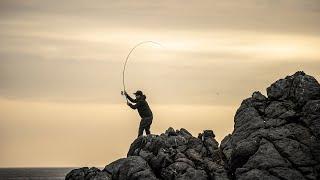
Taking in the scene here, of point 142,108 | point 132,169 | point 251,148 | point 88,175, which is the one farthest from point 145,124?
point 251,148

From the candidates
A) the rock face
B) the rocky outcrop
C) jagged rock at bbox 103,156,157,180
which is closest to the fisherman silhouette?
the rock face

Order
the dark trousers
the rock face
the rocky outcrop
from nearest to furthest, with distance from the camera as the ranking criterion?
1. the rocky outcrop
2. the rock face
3. the dark trousers

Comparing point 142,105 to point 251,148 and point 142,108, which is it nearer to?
point 142,108

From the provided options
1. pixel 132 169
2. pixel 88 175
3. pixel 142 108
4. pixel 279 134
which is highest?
pixel 142 108

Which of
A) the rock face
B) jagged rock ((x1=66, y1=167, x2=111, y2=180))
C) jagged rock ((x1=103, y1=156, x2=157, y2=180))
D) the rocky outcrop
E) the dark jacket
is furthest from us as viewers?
the dark jacket

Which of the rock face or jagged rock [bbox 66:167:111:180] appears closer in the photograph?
the rock face

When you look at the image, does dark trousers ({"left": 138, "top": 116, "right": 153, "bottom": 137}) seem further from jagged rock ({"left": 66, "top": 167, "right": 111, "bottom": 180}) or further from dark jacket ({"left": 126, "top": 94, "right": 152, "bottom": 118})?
jagged rock ({"left": 66, "top": 167, "right": 111, "bottom": 180})

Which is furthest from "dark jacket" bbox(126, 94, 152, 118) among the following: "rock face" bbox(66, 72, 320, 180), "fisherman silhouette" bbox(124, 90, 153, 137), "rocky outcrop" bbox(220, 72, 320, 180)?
"rocky outcrop" bbox(220, 72, 320, 180)

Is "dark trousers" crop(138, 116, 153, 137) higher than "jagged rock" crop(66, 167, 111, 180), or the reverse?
"dark trousers" crop(138, 116, 153, 137)

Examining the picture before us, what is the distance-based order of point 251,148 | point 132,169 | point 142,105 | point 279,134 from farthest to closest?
point 142,105 → point 132,169 → point 279,134 → point 251,148

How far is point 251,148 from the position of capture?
4638cm

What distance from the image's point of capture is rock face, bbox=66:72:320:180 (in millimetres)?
45281

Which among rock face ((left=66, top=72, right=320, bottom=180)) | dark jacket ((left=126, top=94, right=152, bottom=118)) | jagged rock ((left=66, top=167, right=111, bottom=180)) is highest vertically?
dark jacket ((left=126, top=94, right=152, bottom=118))

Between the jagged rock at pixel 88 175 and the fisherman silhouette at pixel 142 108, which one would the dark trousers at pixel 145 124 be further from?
the jagged rock at pixel 88 175
